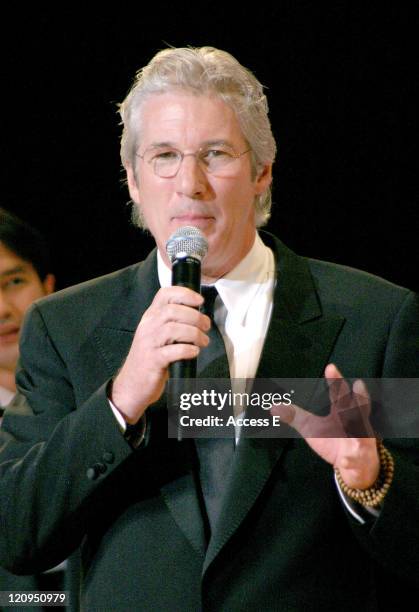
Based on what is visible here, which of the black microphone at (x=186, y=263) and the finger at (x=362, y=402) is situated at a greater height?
the black microphone at (x=186, y=263)

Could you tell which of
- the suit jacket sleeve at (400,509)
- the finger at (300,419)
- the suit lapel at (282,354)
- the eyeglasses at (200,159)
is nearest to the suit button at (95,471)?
the suit lapel at (282,354)

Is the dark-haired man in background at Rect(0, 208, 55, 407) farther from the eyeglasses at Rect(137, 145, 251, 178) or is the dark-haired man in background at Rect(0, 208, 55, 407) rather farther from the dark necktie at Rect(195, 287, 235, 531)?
the dark necktie at Rect(195, 287, 235, 531)

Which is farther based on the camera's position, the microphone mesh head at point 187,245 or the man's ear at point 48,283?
the man's ear at point 48,283

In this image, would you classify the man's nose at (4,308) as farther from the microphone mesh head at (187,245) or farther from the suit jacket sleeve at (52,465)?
the microphone mesh head at (187,245)

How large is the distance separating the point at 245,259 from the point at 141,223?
0.35m

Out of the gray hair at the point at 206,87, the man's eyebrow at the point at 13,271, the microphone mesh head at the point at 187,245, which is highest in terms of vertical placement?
the gray hair at the point at 206,87

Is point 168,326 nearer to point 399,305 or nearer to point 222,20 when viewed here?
point 399,305

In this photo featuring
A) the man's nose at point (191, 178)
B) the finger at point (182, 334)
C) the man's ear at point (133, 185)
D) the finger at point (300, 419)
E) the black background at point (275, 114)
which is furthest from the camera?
the black background at point (275, 114)

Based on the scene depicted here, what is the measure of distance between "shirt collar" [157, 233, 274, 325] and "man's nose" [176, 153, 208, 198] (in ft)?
0.62

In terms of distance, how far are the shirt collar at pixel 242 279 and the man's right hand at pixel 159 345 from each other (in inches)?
14.1

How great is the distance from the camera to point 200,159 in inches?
74.2

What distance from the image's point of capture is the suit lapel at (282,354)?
5.49ft

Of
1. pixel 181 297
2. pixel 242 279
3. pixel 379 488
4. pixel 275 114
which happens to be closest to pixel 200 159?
pixel 242 279

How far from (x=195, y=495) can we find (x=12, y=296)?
4.12 ft
